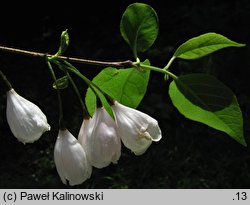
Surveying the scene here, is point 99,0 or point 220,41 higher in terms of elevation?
point 220,41

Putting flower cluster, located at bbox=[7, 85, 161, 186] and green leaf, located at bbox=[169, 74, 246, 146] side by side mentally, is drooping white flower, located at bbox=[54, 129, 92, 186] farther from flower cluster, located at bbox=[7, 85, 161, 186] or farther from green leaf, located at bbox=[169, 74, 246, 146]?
green leaf, located at bbox=[169, 74, 246, 146]

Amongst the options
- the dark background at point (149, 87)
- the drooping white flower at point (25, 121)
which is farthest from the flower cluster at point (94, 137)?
the dark background at point (149, 87)

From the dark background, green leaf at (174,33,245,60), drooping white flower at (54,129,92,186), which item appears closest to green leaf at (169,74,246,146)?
green leaf at (174,33,245,60)

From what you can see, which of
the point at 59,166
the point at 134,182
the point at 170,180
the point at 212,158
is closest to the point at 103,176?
the point at 134,182

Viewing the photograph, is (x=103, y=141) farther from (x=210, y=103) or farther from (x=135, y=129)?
(x=210, y=103)

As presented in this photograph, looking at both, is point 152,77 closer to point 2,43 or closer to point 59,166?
point 2,43

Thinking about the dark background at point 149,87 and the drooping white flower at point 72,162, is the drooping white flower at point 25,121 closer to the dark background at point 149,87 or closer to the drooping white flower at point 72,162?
the drooping white flower at point 72,162

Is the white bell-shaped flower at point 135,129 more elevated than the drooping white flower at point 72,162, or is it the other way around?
the white bell-shaped flower at point 135,129
